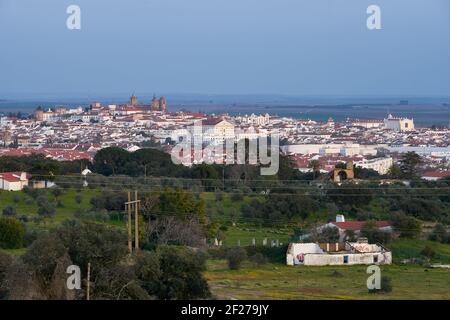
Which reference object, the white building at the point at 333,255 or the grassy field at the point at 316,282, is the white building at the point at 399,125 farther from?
the grassy field at the point at 316,282

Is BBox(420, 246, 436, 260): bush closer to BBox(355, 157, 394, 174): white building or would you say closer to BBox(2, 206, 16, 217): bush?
BBox(2, 206, 16, 217): bush

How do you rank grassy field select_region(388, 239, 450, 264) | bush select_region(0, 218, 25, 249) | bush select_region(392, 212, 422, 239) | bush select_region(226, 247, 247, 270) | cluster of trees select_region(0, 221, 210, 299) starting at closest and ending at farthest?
cluster of trees select_region(0, 221, 210, 299) < bush select_region(226, 247, 247, 270) < bush select_region(0, 218, 25, 249) < grassy field select_region(388, 239, 450, 264) < bush select_region(392, 212, 422, 239)

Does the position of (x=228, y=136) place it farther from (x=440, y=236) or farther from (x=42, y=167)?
(x=440, y=236)

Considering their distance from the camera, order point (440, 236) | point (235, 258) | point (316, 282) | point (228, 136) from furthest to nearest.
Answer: point (228, 136) < point (440, 236) < point (235, 258) < point (316, 282)

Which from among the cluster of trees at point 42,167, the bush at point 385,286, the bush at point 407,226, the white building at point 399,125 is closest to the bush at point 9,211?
the cluster of trees at point 42,167

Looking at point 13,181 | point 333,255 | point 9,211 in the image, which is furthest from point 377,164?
point 333,255

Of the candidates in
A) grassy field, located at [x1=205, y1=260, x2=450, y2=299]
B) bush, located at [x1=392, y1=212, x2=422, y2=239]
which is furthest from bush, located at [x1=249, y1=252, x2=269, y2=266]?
bush, located at [x1=392, y1=212, x2=422, y2=239]

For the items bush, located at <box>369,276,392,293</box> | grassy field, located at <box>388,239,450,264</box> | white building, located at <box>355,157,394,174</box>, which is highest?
bush, located at <box>369,276,392,293</box>
